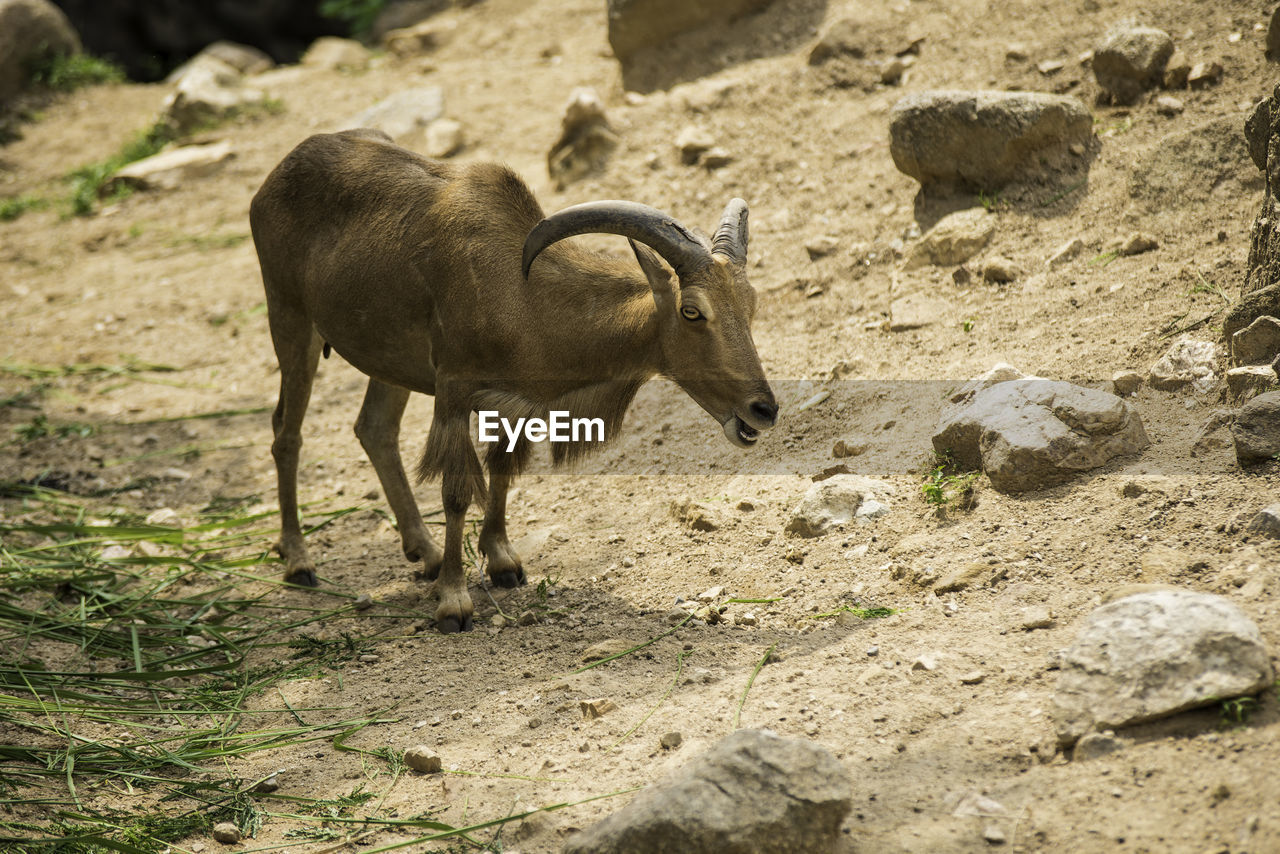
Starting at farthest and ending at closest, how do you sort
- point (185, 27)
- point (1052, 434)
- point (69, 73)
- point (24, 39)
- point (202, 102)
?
point (185, 27) → point (69, 73) → point (24, 39) → point (202, 102) → point (1052, 434)

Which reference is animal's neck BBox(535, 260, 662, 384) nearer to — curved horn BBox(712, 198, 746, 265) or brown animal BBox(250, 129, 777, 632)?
brown animal BBox(250, 129, 777, 632)

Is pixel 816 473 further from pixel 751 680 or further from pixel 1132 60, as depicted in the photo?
pixel 1132 60

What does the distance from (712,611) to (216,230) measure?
361 inches

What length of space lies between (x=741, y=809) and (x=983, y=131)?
558 centimetres

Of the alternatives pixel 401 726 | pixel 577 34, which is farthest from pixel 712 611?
pixel 577 34

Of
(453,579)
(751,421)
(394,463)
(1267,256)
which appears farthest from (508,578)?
(1267,256)

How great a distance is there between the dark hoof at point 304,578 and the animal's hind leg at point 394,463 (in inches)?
21.6

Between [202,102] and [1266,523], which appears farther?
[202,102]

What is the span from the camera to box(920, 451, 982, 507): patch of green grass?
208 inches

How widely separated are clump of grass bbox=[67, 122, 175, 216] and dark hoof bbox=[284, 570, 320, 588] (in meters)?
8.48

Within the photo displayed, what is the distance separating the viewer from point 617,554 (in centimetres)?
607

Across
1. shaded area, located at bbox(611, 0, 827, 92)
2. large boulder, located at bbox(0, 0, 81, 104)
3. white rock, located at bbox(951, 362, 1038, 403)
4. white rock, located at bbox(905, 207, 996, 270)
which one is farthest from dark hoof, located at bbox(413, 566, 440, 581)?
large boulder, located at bbox(0, 0, 81, 104)

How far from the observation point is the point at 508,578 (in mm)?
6062

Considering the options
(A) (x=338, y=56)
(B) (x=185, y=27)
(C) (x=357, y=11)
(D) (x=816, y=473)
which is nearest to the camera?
(D) (x=816, y=473)
